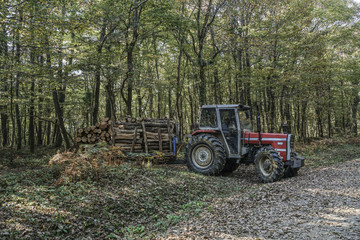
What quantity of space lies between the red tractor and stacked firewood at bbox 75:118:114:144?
12.7 ft

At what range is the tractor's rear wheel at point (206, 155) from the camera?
29.3ft

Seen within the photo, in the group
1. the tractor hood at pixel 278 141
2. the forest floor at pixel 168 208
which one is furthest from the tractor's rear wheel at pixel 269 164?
the forest floor at pixel 168 208

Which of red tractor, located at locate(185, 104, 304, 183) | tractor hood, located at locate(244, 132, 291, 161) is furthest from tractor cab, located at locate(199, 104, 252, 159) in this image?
tractor hood, located at locate(244, 132, 291, 161)

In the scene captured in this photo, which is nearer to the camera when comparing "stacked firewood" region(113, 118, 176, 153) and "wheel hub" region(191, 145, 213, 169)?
"wheel hub" region(191, 145, 213, 169)

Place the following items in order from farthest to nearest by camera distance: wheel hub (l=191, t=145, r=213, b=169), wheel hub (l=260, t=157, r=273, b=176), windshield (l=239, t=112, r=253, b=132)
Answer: wheel hub (l=191, t=145, r=213, b=169) → windshield (l=239, t=112, r=253, b=132) → wheel hub (l=260, t=157, r=273, b=176)

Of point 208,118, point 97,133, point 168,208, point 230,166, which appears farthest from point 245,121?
point 97,133

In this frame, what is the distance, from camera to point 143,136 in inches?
425

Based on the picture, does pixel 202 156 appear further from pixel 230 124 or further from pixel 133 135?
pixel 133 135

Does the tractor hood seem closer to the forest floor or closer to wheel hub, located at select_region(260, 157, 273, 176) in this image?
wheel hub, located at select_region(260, 157, 273, 176)

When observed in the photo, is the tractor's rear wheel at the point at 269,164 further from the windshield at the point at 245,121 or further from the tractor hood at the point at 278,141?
the windshield at the point at 245,121

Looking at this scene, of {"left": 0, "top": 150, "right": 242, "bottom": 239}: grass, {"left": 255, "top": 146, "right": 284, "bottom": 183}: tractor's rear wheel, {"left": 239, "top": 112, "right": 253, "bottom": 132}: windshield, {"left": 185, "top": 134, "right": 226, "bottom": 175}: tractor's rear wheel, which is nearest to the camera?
{"left": 0, "top": 150, "right": 242, "bottom": 239}: grass

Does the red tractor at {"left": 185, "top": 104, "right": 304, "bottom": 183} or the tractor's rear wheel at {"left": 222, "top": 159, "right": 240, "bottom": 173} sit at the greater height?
the red tractor at {"left": 185, "top": 104, "right": 304, "bottom": 183}

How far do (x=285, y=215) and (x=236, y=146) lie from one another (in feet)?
14.3

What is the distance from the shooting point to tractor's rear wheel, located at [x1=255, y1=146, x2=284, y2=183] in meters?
7.84
